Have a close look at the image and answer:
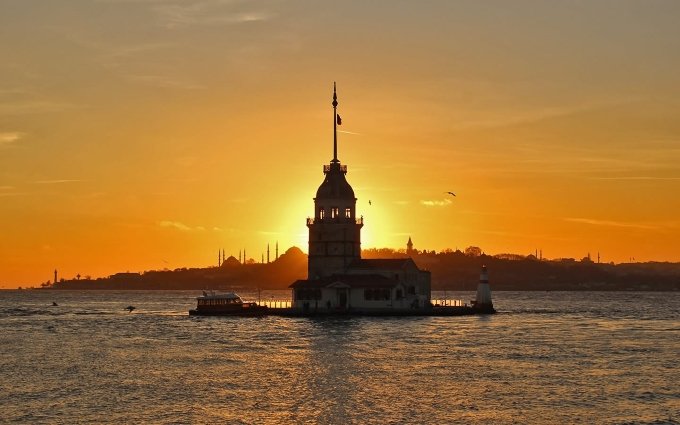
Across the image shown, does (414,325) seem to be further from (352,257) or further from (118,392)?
(118,392)

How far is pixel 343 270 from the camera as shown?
132 metres

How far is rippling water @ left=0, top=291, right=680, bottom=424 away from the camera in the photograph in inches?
2136

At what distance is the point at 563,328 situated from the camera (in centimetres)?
12188

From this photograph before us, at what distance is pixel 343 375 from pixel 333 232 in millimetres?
64250

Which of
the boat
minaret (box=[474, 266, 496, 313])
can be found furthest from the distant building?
the boat

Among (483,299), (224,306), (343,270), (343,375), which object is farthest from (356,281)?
(343,375)

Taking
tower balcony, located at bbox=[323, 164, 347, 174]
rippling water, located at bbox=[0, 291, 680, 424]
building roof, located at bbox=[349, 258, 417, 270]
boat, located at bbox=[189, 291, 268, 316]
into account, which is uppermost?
tower balcony, located at bbox=[323, 164, 347, 174]

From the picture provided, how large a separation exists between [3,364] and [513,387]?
130ft

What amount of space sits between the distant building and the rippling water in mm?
11269

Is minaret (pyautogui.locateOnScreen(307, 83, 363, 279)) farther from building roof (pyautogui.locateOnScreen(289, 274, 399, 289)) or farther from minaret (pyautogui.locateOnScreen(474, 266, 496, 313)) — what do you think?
minaret (pyautogui.locateOnScreen(474, 266, 496, 313))

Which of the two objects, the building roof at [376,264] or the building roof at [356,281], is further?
the building roof at [376,264]

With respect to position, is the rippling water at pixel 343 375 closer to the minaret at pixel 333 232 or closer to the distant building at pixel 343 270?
the distant building at pixel 343 270

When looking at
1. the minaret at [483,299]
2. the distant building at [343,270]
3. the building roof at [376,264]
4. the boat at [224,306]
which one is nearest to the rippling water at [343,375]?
the distant building at [343,270]

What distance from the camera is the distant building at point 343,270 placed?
420ft
